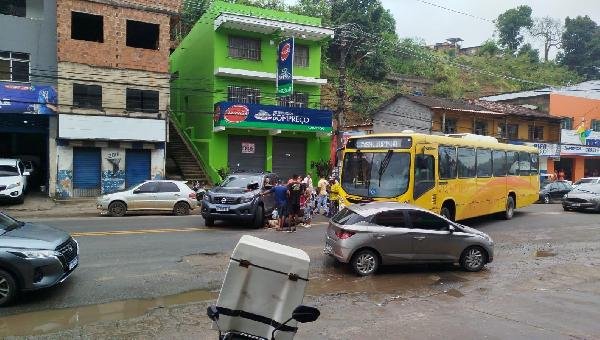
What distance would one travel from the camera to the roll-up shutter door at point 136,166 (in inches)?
1031

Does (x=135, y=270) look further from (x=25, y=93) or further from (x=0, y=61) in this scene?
(x=0, y=61)

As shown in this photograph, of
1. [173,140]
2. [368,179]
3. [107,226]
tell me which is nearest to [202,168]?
[173,140]

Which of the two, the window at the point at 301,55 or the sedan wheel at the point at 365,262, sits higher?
the window at the point at 301,55

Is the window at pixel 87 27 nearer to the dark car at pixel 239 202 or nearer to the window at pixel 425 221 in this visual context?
the dark car at pixel 239 202

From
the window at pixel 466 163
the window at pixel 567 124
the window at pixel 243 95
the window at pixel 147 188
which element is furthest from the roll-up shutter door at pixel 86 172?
the window at pixel 567 124

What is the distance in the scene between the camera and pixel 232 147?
30250mm

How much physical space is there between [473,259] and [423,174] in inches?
155

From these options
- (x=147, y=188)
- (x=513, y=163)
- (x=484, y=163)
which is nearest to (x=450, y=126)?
(x=513, y=163)

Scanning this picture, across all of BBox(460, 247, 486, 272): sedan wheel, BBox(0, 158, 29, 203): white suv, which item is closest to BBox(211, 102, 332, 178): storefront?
BBox(0, 158, 29, 203): white suv

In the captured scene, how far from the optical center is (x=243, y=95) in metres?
30.4

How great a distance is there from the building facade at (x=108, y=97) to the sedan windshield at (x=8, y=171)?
2515 mm

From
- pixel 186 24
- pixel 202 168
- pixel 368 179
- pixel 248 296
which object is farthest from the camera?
pixel 186 24

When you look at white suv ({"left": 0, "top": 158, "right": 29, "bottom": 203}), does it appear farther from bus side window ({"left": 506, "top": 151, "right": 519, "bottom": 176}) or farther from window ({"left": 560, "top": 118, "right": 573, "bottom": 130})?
window ({"left": 560, "top": 118, "right": 573, "bottom": 130})

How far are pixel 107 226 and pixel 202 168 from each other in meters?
14.3
